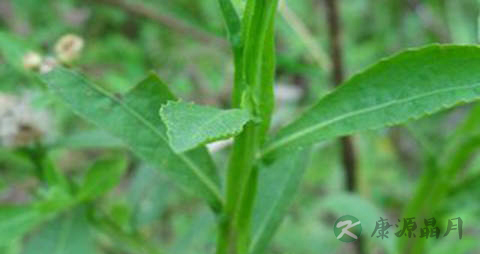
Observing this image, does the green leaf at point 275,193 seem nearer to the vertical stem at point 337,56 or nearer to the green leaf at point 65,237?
the green leaf at point 65,237

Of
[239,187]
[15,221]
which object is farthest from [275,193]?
[15,221]

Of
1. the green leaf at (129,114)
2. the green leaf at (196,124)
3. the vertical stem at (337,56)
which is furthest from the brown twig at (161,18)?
the green leaf at (196,124)

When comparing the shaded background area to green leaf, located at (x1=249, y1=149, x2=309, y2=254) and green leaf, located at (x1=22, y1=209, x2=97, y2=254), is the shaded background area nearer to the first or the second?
green leaf, located at (x1=22, y1=209, x2=97, y2=254)

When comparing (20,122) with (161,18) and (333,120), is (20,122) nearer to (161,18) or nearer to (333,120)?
(161,18)

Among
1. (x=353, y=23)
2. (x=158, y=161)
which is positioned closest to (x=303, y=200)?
(x=353, y=23)

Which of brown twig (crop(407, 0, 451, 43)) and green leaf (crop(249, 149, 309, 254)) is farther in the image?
brown twig (crop(407, 0, 451, 43))

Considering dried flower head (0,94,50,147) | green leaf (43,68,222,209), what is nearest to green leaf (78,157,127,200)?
dried flower head (0,94,50,147)
